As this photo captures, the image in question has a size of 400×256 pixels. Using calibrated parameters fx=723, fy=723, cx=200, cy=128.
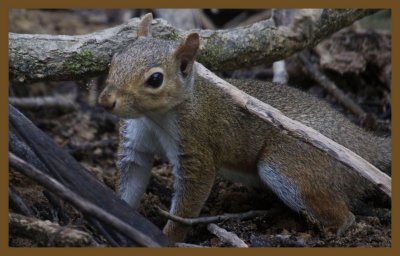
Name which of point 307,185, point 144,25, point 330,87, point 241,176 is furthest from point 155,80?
point 330,87

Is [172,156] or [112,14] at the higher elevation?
[112,14]

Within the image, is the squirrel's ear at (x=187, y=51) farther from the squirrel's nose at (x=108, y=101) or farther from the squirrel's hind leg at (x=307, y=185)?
the squirrel's hind leg at (x=307, y=185)

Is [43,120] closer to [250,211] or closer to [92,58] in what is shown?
[92,58]

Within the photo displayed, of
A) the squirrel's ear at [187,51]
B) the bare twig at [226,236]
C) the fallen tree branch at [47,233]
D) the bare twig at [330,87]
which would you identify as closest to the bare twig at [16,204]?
the fallen tree branch at [47,233]

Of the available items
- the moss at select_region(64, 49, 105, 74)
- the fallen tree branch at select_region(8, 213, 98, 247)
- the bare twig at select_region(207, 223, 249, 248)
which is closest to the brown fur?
the bare twig at select_region(207, 223, 249, 248)

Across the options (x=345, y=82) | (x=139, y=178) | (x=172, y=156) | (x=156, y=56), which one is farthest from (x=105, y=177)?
(x=345, y=82)
